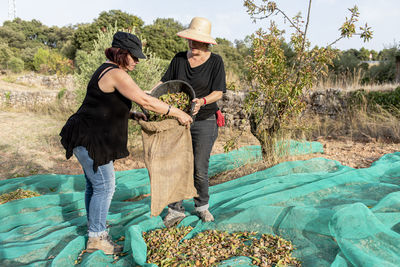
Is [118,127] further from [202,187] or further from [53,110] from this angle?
[53,110]

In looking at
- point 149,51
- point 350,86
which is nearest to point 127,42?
point 350,86

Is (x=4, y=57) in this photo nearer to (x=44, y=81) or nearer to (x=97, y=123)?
(x=44, y=81)

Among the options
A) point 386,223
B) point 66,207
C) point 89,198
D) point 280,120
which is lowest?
point 66,207

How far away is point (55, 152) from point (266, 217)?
5650 mm

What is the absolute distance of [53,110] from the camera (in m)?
11.4

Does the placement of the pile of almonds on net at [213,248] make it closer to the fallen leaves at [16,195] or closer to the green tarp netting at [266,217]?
the green tarp netting at [266,217]

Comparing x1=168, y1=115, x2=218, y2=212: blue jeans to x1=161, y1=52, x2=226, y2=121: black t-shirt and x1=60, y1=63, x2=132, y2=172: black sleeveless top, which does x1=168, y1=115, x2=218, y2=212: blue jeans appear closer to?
x1=161, y1=52, x2=226, y2=121: black t-shirt

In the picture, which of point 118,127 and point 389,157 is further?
point 389,157

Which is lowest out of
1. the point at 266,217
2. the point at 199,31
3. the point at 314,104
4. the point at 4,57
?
the point at 266,217

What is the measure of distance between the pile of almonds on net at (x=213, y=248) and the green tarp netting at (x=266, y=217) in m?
0.09

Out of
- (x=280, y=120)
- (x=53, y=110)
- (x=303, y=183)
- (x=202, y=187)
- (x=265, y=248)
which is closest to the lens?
(x=265, y=248)

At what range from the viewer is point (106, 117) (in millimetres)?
2119

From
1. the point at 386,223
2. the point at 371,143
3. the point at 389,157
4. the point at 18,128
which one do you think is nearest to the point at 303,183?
the point at 386,223

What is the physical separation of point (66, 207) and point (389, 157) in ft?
14.9
